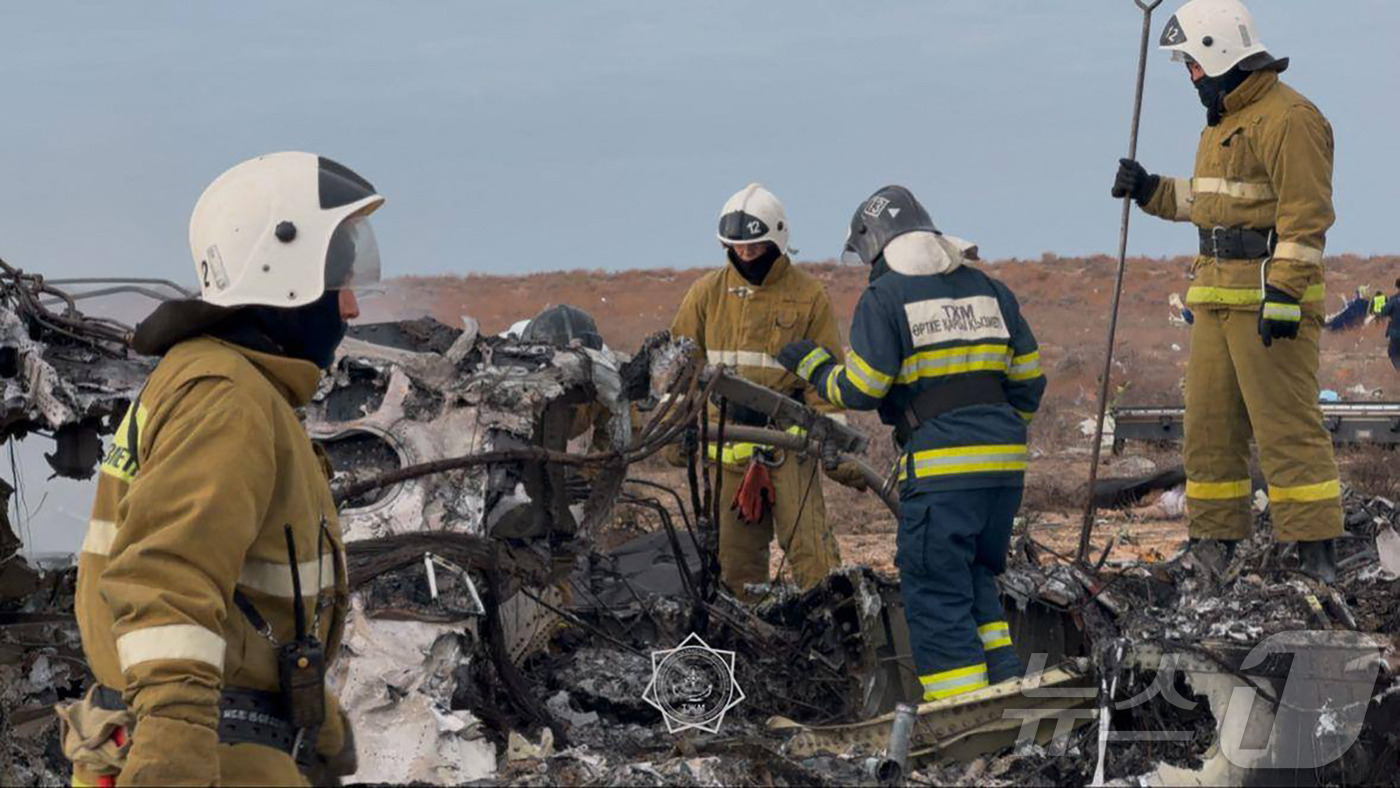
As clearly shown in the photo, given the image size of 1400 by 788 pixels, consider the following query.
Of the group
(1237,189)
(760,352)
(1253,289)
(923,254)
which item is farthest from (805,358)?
(1237,189)

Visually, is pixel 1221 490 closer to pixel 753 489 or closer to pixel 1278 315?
pixel 1278 315

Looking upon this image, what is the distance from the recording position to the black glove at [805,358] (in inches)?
268

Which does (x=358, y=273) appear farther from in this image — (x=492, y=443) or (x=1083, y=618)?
(x=1083, y=618)

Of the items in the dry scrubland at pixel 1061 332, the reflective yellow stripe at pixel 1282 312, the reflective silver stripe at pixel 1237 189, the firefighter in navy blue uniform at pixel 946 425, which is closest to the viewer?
the firefighter in navy blue uniform at pixel 946 425

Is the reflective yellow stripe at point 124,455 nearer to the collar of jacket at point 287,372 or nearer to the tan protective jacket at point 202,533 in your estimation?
the tan protective jacket at point 202,533

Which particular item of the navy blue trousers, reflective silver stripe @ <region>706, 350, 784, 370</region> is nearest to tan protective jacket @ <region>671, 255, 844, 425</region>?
reflective silver stripe @ <region>706, 350, 784, 370</region>

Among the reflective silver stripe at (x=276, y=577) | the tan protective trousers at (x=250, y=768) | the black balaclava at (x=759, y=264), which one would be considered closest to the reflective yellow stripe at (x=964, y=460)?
the black balaclava at (x=759, y=264)

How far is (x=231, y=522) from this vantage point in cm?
289

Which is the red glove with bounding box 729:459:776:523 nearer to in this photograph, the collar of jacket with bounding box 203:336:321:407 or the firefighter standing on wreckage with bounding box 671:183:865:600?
the firefighter standing on wreckage with bounding box 671:183:865:600

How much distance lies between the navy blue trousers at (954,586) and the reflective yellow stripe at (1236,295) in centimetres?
147

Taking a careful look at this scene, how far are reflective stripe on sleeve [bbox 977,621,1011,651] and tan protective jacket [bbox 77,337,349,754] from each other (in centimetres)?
358

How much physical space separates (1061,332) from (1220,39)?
105 ft

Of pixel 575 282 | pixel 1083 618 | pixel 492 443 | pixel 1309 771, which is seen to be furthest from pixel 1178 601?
pixel 575 282
